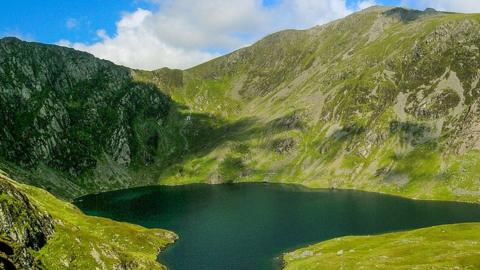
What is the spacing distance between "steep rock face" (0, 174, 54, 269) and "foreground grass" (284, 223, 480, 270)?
201ft

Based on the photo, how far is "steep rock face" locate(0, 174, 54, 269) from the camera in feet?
232

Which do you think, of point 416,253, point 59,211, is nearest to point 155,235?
point 59,211

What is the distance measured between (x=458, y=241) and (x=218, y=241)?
7348cm

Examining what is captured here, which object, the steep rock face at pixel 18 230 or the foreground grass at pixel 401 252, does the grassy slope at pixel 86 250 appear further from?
the foreground grass at pixel 401 252

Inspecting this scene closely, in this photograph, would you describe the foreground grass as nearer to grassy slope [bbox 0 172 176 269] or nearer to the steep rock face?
grassy slope [bbox 0 172 176 269]

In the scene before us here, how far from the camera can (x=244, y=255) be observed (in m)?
137

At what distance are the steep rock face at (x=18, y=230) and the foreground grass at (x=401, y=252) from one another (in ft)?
201

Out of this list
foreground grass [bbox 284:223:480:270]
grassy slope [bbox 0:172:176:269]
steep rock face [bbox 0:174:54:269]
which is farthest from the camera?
foreground grass [bbox 284:223:480:270]

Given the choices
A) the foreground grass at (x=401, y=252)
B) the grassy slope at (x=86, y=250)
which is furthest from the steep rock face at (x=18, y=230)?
the foreground grass at (x=401, y=252)

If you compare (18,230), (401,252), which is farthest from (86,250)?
(401,252)

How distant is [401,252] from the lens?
110812 millimetres

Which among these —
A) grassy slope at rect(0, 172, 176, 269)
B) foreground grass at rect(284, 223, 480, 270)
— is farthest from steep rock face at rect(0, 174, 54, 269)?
foreground grass at rect(284, 223, 480, 270)

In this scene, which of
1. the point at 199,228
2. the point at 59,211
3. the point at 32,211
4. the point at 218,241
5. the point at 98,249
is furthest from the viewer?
the point at 199,228

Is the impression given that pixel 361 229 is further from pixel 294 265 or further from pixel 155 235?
pixel 155 235
